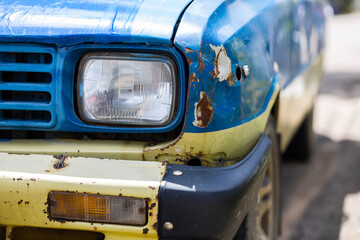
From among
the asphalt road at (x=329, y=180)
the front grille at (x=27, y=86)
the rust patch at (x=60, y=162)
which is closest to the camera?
the rust patch at (x=60, y=162)

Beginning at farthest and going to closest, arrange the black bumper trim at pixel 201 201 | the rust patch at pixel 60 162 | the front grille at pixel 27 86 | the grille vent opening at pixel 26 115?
the grille vent opening at pixel 26 115 < the front grille at pixel 27 86 < the rust patch at pixel 60 162 < the black bumper trim at pixel 201 201

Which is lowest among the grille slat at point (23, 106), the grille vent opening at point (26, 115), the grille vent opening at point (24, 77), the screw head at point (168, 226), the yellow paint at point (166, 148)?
the screw head at point (168, 226)

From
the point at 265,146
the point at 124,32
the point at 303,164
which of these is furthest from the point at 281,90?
the point at 303,164

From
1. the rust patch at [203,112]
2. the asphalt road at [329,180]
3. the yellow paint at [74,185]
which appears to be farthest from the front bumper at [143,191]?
the asphalt road at [329,180]

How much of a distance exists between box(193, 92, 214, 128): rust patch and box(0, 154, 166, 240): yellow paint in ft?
0.62

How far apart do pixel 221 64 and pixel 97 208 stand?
2.02 ft

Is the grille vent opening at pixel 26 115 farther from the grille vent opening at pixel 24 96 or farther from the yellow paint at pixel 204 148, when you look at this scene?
the yellow paint at pixel 204 148

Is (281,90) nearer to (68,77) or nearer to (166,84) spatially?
(166,84)

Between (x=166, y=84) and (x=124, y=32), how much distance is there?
221 mm

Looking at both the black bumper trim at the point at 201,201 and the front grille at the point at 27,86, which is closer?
the black bumper trim at the point at 201,201

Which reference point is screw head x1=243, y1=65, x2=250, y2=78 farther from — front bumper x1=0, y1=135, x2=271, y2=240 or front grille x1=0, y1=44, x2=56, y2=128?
front grille x1=0, y1=44, x2=56, y2=128

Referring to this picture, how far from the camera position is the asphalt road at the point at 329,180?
9.77 feet

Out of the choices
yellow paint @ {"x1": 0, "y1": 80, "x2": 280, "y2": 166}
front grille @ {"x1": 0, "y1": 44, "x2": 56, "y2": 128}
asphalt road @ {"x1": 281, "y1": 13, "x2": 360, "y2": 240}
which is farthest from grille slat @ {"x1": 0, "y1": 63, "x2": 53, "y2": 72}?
asphalt road @ {"x1": 281, "y1": 13, "x2": 360, "y2": 240}

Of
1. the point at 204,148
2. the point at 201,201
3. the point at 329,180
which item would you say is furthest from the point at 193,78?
the point at 329,180
